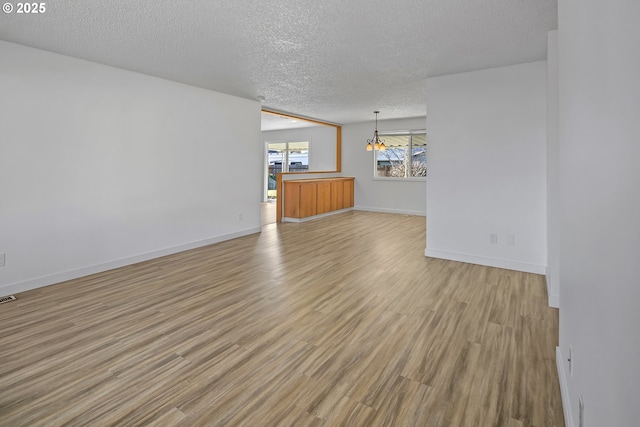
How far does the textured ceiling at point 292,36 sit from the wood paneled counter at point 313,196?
3.18 meters

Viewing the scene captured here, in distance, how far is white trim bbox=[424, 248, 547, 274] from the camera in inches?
157

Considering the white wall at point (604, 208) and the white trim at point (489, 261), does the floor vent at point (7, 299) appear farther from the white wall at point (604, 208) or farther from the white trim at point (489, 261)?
the white trim at point (489, 261)

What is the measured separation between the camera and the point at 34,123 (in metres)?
3.44

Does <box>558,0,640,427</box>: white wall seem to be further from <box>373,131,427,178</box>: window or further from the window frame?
<box>373,131,427,178</box>: window

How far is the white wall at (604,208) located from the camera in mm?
714

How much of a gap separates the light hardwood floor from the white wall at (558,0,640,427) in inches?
25.3

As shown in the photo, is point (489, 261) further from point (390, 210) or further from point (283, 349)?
point (390, 210)

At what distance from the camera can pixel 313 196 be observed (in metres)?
7.98

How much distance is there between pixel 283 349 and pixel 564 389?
5.30ft

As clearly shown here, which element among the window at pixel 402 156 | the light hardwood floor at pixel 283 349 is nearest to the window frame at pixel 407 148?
the window at pixel 402 156

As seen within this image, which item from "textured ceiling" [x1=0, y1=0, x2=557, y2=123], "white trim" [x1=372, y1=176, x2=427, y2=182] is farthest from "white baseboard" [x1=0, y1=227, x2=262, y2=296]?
"white trim" [x1=372, y1=176, x2=427, y2=182]

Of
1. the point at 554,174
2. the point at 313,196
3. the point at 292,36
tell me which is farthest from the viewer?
the point at 313,196

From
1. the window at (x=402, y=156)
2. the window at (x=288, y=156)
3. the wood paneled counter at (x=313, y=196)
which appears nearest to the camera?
the wood paneled counter at (x=313, y=196)

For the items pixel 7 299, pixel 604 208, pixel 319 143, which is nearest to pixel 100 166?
pixel 7 299
